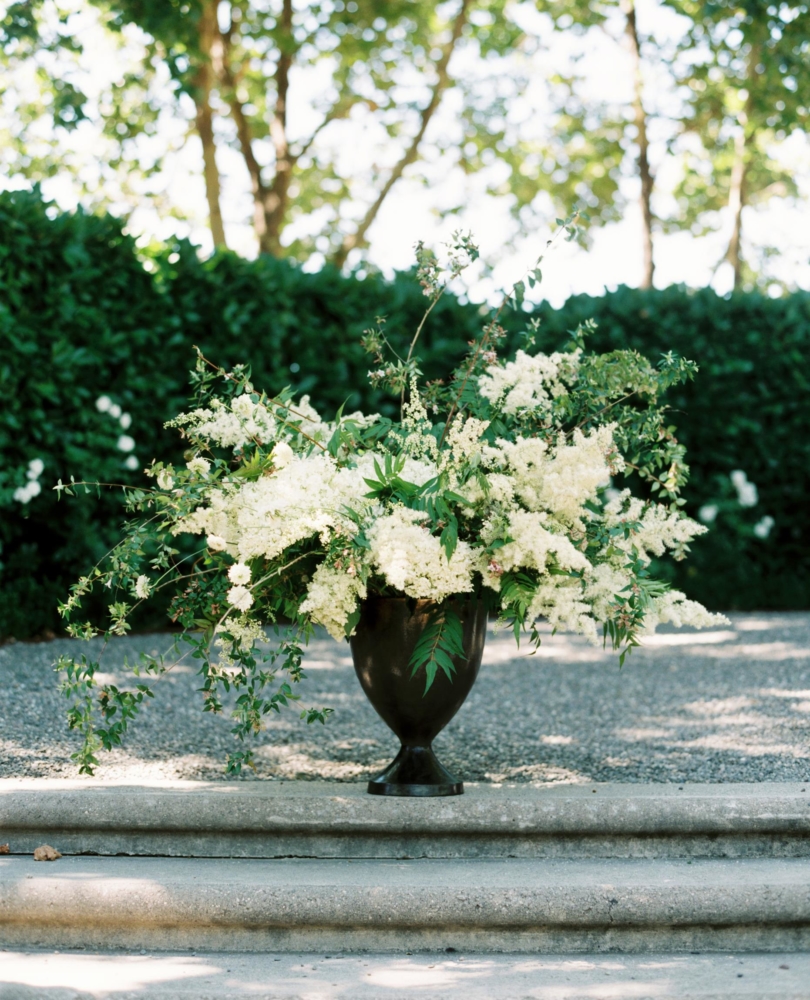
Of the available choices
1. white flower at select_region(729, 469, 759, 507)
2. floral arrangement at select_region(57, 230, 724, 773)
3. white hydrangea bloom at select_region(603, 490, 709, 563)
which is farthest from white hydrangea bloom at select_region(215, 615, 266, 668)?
white flower at select_region(729, 469, 759, 507)

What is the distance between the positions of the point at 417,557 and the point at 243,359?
4.57m

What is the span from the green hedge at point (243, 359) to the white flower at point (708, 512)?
0.08 meters

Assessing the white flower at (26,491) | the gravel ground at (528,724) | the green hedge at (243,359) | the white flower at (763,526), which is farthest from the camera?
the white flower at (763,526)

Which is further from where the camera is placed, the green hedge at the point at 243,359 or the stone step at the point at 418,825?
the green hedge at the point at 243,359

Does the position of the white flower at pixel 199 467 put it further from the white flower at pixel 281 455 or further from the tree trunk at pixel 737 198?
the tree trunk at pixel 737 198

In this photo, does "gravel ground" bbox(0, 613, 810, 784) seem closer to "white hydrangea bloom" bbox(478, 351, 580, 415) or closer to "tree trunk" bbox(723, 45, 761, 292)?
"white hydrangea bloom" bbox(478, 351, 580, 415)

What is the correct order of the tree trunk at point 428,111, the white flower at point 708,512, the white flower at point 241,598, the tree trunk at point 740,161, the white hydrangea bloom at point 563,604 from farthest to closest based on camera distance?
the tree trunk at point 428,111 < the tree trunk at point 740,161 < the white flower at point 708,512 < the white hydrangea bloom at point 563,604 < the white flower at point 241,598

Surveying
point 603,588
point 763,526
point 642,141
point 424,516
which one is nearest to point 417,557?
point 424,516

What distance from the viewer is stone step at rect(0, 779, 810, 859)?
3168 mm

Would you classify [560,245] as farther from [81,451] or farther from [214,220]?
[214,220]

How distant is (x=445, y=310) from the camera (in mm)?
7855

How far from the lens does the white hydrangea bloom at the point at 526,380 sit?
10.9ft

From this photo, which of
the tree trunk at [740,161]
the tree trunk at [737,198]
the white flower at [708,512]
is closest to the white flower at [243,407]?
the white flower at [708,512]

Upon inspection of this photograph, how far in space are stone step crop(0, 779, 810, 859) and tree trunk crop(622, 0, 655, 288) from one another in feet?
32.7
